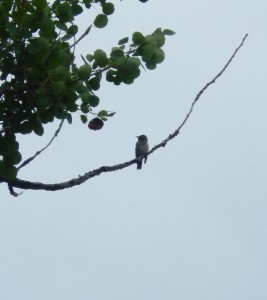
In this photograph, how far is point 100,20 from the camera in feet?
19.5

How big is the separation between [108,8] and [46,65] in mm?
885

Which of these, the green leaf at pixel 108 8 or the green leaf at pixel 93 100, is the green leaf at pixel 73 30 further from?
the green leaf at pixel 93 100

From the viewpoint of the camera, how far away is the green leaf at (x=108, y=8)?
5945 millimetres

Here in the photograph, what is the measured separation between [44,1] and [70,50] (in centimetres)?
73

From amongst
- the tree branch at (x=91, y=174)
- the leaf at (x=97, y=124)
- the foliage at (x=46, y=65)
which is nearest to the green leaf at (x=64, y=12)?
the foliage at (x=46, y=65)

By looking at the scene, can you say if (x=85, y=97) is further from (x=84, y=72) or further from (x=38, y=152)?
(x=38, y=152)

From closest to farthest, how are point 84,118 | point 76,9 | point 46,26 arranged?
point 46,26, point 76,9, point 84,118

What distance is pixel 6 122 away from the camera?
231 inches

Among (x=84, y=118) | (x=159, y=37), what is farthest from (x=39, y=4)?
(x=84, y=118)

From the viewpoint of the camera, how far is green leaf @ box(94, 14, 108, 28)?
593cm

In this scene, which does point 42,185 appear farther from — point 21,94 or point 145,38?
point 145,38

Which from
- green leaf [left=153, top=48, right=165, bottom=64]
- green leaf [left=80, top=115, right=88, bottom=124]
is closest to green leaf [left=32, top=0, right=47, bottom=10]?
green leaf [left=153, top=48, right=165, bottom=64]

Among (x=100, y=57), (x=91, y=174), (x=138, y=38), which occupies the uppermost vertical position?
(x=138, y=38)

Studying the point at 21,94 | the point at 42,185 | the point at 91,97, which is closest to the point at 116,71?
the point at 91,97
